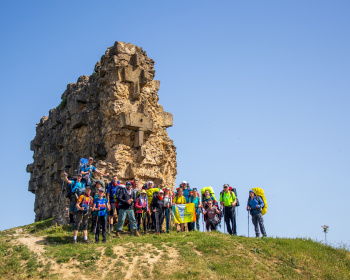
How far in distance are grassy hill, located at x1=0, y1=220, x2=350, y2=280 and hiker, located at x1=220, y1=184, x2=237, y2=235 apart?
92 centimetres

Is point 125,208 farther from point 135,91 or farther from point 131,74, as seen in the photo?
point 131,74

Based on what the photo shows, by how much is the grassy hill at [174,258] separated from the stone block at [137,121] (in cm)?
570

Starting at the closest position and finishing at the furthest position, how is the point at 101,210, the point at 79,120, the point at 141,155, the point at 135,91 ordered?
1. the point at 101,210
2. the point at 141,155
3. the point at 135,91
4. the point at 79,120

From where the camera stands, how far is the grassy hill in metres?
12.3

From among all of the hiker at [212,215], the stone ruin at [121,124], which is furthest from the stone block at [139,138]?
the hiker at [212,215]

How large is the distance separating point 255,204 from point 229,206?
98 centimetres

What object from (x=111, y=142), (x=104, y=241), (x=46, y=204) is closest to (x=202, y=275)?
(x=104, y=241)

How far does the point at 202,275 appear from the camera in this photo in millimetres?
12094

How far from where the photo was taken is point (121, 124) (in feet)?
63.1

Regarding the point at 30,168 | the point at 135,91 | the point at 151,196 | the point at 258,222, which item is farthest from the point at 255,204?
the point at 30,168

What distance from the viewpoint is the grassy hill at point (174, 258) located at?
40.2ft

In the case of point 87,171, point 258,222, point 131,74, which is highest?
point 131,74

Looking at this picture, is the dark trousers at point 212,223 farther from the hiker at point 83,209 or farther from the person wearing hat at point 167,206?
the hiker at point 83,209

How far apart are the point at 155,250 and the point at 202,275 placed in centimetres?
210
